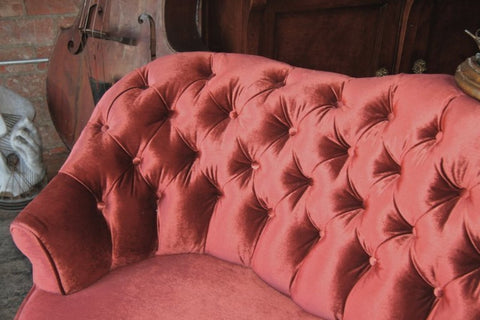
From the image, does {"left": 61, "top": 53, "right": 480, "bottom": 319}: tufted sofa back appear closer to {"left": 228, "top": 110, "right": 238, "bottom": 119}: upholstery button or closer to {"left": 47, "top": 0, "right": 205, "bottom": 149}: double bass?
{"left": 228, "top": 110, "right": 238, "bottom": 119}: upholstery button

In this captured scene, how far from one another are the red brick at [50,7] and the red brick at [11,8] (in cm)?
3

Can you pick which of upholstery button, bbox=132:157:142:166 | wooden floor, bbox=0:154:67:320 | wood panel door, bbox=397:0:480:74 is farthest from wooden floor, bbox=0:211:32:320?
wood panel door, bbox=397:0:480:74

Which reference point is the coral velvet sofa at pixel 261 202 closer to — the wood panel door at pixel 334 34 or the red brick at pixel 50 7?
the wood panel door at pixel 334 34

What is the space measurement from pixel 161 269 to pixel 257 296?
8.7 inches

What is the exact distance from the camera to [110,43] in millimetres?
1637

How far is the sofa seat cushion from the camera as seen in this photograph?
1.02 m

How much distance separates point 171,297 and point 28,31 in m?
1.47

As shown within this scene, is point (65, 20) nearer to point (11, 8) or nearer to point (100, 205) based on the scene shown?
point (11, 8)

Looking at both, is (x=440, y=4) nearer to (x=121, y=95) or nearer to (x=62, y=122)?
(x=121, y=95)

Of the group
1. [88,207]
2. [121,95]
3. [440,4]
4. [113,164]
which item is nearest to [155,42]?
[121,95]

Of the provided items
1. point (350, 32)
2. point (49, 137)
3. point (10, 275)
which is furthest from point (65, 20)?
point (350, 32)

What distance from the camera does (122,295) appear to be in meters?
1.06

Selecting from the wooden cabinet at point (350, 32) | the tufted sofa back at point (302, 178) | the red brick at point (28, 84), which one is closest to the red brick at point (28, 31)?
the red brick at point (28, 84)

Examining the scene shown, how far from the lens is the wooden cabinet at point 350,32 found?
5.53ft
